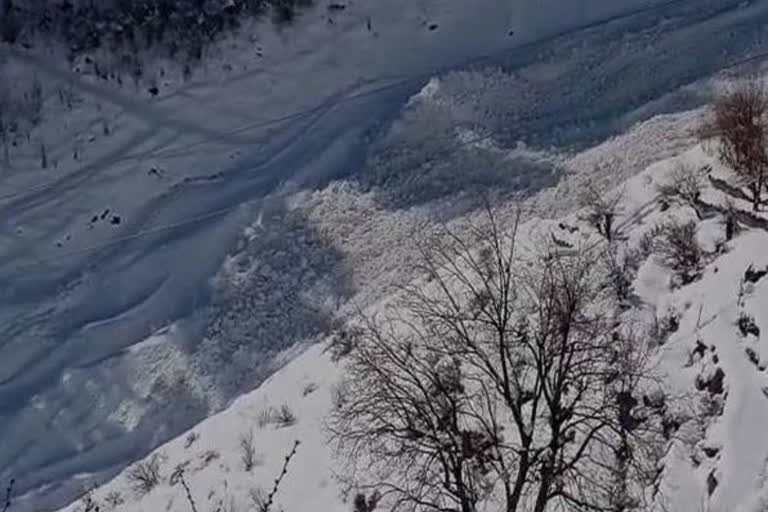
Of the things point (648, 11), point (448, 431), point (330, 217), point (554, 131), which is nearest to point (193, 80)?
point (330, 217)

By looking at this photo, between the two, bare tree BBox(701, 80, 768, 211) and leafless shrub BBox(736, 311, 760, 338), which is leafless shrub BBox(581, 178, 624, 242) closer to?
bare tree BBox(701, 80, 768, 211)

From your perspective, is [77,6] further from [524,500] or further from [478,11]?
[524,500]

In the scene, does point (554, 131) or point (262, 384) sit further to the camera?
point (554, 131)

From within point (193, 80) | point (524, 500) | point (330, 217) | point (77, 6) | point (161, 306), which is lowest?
point (524, 500)

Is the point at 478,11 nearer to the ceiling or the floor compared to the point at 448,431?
nearer to the ceiling

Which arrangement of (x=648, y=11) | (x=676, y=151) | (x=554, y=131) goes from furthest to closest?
1. (x=648, y=11)
2. (x=554, y=131)
3. (x=676, y=151)

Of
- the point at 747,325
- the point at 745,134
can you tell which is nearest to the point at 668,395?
the point at 747,325

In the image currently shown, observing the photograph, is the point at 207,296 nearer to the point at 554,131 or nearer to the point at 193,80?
the point at 193,80

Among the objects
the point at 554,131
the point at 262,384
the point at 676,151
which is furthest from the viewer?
the point at 554,131

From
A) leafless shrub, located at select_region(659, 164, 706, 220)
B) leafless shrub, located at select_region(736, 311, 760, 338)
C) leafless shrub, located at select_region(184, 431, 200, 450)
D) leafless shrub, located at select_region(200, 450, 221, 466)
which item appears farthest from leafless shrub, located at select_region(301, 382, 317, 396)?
leafless shrub, located at select_region(736, 311, 760, 338)
